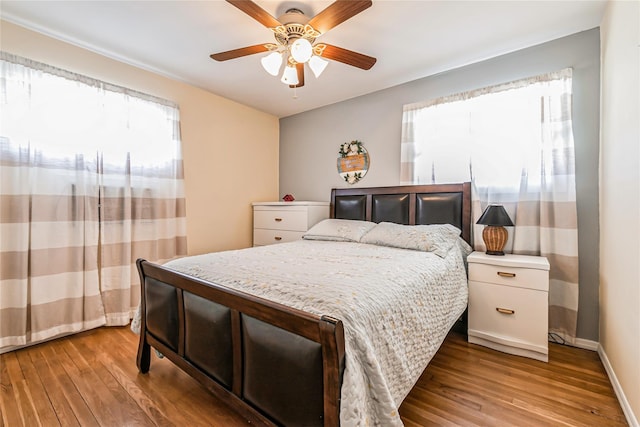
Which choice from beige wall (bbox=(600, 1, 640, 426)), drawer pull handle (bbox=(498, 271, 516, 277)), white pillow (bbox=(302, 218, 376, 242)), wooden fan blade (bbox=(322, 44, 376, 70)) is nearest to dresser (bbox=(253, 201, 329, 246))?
white pillow (bbox=(302, 218, 376, 242))

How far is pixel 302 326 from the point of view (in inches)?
36.6

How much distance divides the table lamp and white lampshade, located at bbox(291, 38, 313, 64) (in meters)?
1.81

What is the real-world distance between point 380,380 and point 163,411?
48.3 inches

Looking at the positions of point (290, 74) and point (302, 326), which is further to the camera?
point (290, 74)

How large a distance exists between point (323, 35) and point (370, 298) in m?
2.04

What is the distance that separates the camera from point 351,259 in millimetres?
1857

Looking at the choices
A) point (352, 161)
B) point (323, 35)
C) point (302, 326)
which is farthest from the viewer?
point (352, 161)

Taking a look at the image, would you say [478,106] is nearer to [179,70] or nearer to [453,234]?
[453,234]

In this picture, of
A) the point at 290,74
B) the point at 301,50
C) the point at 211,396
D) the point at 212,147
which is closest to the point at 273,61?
the point at 290,74

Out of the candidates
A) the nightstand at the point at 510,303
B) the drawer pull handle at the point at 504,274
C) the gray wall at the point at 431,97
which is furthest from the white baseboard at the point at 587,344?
the drawer pull handle at the point at 504,274

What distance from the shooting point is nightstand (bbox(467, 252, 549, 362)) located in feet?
6.35

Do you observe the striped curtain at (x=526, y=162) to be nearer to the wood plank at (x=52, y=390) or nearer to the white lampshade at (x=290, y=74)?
the white lampshade at (x=290, y=74)

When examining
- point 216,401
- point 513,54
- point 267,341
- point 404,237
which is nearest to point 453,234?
point 404,237

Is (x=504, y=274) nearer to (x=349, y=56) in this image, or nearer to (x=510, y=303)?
(x=510, y=303)
